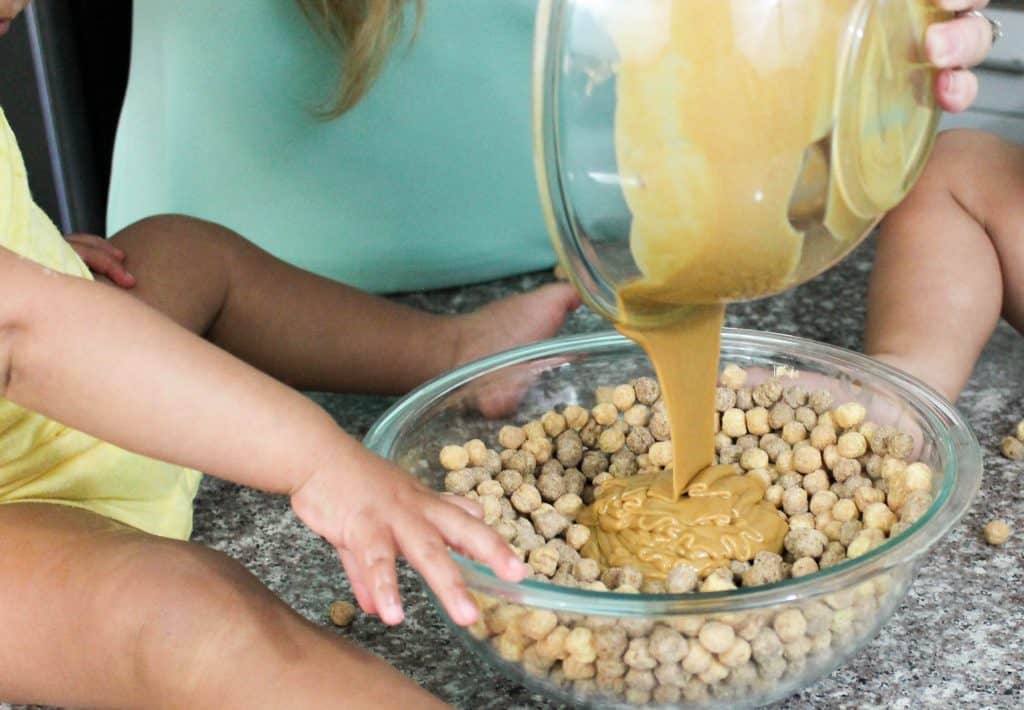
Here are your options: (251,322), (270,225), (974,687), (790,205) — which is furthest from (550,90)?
(270,225)

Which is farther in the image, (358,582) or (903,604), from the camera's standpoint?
(903,604)

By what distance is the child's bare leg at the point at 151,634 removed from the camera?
69cm

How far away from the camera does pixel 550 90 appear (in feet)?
2.17

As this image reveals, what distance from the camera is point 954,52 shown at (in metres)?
0.74

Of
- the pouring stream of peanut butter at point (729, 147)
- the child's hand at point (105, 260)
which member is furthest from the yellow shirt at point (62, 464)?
the pouring stream of peanut butter at point (729, 147)

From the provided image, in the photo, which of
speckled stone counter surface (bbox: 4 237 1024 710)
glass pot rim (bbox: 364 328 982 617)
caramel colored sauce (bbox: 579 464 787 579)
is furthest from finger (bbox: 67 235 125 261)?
caramel colored sauce (bbox: 579 464 787 579)

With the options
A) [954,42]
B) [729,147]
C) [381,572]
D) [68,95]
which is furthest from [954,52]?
[68,95]

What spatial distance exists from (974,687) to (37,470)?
58cm

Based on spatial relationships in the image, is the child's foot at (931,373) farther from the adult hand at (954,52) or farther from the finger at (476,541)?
the finger at (476,541)

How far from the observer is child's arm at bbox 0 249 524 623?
0.67 metres

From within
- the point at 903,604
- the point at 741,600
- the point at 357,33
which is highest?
the point at 357,33

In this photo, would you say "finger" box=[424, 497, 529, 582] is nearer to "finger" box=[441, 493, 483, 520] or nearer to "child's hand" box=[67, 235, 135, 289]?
"finger" box=[441, 493, 483, 520]

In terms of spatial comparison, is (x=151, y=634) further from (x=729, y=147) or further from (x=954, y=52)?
(x=954, y=52)

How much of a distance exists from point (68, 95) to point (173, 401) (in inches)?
38.5
